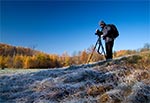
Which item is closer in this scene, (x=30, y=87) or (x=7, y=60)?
(x=30, y=87)

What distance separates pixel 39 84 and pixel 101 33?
6396mm

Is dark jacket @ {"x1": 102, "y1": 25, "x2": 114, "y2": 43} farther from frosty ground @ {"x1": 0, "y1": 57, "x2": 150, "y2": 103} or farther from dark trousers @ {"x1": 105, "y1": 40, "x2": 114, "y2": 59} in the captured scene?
frosty ground @ {"x1": 0, "y1": 57, "x2": 150, "y2": 103}

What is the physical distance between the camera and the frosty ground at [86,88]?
646 centimetres

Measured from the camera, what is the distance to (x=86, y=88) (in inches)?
295

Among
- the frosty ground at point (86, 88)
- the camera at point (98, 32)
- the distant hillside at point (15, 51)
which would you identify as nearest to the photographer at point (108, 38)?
the camera at point (98, 32)

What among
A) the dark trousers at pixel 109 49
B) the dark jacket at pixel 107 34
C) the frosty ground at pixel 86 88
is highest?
the dark jacket at pixel 107 34

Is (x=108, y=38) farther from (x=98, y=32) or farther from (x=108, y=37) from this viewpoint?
(x=98, y=32)

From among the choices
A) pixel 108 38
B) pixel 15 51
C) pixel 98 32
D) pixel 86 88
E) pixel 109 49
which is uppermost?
pixel 15 51

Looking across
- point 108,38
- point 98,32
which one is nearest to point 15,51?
point 98,32

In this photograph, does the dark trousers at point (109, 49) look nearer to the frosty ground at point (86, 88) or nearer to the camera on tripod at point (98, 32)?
the camera on tripod at point (98, 32)

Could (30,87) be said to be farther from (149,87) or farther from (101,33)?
(101,33)

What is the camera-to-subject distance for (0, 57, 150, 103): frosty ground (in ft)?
21.2

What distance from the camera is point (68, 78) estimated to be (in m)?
8.82

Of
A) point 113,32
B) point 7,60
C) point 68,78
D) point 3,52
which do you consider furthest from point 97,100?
point 3,52
